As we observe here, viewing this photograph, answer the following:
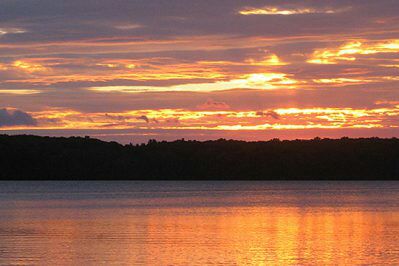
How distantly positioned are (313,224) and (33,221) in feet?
74.4

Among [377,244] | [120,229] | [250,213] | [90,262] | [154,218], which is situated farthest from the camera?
[250,213]

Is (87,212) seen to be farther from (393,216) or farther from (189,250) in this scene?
(189,250)

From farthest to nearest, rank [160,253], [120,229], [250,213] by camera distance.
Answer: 1. [250,213]
2. [120,229]
3. [160,253]

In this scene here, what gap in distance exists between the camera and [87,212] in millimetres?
83875

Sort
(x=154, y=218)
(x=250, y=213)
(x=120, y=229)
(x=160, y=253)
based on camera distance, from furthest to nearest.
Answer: (x=250, y=213) → (x=154, y=218) → (x=120, y=229) → (x=160, y=253)

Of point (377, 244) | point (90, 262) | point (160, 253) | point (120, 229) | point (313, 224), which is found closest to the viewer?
point (90, 262)

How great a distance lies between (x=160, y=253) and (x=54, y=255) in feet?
18.0

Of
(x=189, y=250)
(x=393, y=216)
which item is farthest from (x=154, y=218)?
(x=189, y=250)

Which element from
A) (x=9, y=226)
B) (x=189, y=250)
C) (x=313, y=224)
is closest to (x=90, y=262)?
(x=189, y=250)

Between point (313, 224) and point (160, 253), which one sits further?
point (313, 224)

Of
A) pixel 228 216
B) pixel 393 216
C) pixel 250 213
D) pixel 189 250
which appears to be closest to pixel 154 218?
pixel 228 216

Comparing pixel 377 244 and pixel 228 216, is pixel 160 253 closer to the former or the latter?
pixel 377 244

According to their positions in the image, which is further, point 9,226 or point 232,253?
point 9,226

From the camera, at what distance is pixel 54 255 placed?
44312mm
